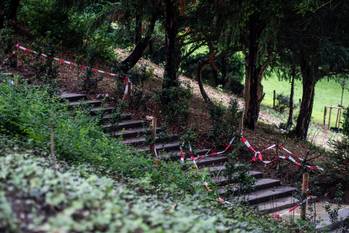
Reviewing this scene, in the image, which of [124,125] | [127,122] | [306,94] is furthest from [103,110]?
[306,94]

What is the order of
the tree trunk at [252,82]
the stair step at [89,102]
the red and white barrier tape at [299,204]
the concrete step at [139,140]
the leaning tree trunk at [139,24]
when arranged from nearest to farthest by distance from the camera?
the red and white barrier tape at [299,204]
the concrete step at [139,140]
the stair step at [89,102]
the leaning tree trunk at [139,24]
the tree trunk at [252,82]

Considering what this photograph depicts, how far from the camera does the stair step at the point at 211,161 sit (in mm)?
12337

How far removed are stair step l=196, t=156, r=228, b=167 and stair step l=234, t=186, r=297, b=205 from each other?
1351 millimetres

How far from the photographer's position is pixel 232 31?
1428cm

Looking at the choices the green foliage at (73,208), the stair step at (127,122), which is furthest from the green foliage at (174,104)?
the green foliage at (73,208)

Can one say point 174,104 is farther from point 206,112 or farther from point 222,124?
point 206,112

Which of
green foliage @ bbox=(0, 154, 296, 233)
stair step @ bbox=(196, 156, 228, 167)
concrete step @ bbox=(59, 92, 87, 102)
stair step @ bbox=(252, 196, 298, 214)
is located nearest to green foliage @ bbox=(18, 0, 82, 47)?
concrete step @ bbox=(59, 92, 87, 102)

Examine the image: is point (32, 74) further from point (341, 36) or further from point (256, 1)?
point (341, 36)

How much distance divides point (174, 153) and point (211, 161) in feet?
3.16

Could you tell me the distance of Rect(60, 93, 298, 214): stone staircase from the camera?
37.1 feet

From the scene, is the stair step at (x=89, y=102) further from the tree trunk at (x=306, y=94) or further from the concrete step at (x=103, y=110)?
the tree trunk at (x=306, y=94)

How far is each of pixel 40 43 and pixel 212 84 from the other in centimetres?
1273

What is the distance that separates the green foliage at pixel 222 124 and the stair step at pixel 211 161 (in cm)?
71

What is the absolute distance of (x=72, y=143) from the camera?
788cm
